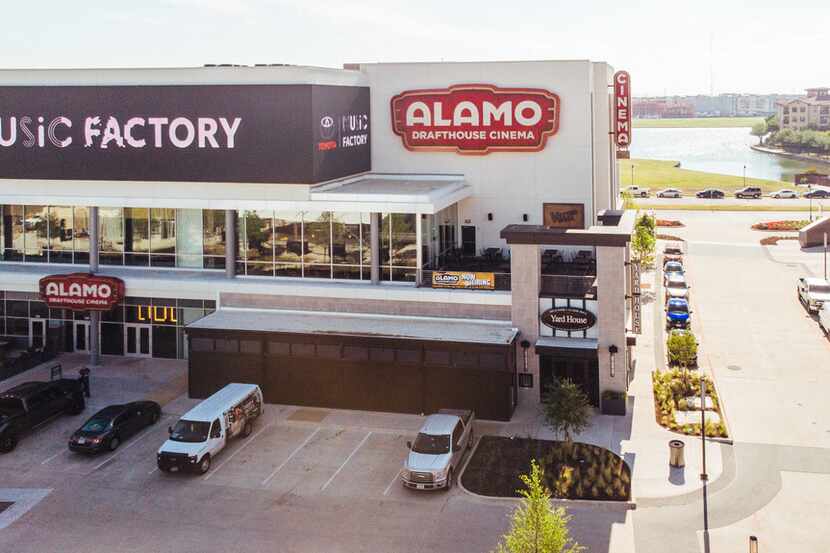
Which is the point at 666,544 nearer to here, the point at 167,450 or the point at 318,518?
the point at 318,518

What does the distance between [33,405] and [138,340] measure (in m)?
10.1

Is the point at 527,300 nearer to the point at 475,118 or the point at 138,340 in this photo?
the point at 475,118

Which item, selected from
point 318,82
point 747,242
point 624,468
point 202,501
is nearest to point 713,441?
point 624,468

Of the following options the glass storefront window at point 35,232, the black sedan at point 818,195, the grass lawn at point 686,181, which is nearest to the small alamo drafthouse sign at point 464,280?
the glass storefront window at point 35,232

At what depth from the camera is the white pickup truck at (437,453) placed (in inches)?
1081

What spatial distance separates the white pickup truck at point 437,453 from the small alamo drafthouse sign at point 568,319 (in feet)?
21.8

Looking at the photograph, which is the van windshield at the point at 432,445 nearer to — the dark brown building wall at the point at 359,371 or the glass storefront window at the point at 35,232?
the dark brown building wall at the point at 359,371

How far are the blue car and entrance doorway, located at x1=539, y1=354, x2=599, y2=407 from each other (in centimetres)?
1391

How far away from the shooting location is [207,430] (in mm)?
29828

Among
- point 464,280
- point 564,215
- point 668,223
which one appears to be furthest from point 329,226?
point 668,223

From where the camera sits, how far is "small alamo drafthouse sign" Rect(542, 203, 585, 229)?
37.4 m

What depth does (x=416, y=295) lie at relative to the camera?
3706 cm

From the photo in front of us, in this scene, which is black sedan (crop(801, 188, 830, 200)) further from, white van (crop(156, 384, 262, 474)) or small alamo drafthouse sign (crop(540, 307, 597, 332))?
white van (crop(156, 384, 262, 474))

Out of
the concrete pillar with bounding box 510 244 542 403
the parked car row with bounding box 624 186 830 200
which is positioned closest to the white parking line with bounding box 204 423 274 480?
the concrete pillar with bounding box 510 244 542 403
